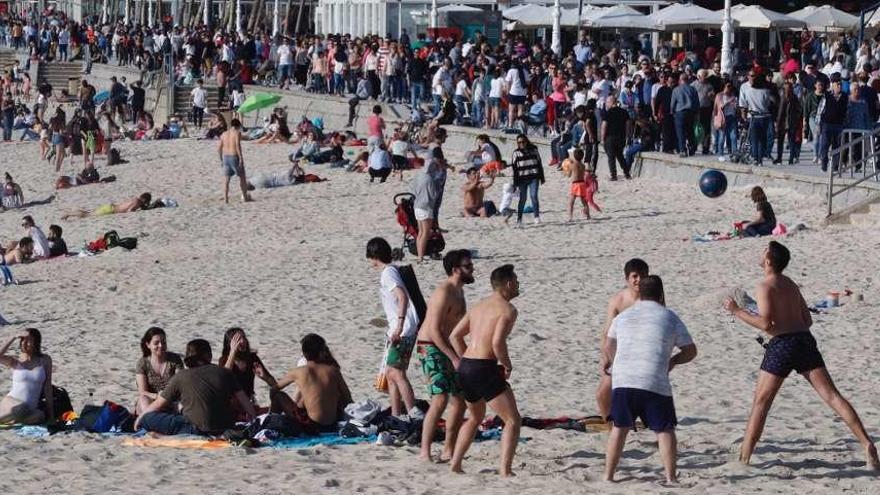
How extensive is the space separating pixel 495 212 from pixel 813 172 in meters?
3.91

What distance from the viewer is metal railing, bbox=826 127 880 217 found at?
19688 mm

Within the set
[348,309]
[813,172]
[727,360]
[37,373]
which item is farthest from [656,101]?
[37,373]

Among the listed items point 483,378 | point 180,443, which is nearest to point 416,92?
point 180,443

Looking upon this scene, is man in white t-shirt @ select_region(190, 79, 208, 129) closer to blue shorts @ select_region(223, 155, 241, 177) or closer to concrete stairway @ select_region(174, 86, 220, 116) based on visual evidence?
concrete stairway @ select_region(174, 86, 220, 116)

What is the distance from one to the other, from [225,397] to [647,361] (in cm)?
308

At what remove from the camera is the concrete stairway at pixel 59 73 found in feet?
173

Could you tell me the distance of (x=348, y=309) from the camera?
53.7 feet

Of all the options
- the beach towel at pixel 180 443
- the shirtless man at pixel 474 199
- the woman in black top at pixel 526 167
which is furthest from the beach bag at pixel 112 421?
the shirtless man at pixel 474 199

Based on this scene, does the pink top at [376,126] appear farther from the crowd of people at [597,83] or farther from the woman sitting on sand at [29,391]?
the woman sitting on sand at [29,391]

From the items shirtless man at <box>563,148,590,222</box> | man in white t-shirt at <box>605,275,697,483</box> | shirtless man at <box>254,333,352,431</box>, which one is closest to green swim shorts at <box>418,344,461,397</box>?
man in white t-shirt at <box>605,275,697,483</box>

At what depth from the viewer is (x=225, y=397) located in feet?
34.9

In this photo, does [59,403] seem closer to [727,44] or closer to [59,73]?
[727,44]

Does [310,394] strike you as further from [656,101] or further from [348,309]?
[656,101]

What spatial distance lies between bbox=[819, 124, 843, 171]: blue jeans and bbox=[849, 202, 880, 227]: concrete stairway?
180 centimetres
